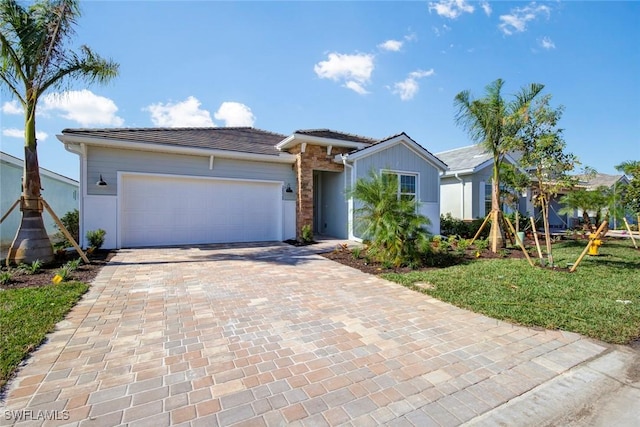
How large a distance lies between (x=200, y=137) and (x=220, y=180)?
211 centimetres

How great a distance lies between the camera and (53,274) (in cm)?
596

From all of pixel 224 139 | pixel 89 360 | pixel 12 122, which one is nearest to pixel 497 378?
pixel 89 360

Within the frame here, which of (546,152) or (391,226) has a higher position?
(546,152)

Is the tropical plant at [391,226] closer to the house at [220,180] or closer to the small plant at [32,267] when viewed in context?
the house at [220,180]

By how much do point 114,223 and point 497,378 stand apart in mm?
10520

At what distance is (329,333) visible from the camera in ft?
11.5

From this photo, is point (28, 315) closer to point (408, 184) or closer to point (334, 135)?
point (334, 135)

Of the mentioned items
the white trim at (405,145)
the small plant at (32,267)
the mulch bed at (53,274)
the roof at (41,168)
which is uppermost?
the white trim at (405,145)

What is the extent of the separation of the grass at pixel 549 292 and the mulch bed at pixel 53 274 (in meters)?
6.21

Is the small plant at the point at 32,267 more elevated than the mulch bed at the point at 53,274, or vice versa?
the small plant at the point at 32,267

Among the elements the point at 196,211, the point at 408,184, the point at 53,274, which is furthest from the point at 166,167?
the point at 408,184

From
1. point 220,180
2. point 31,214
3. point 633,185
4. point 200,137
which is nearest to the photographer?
point 31,214

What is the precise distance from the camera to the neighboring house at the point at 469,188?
48.9 ft

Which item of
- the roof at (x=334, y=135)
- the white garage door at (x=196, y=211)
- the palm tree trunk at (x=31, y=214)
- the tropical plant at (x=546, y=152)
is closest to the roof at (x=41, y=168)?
the white garage door at (x=196, y=211)
